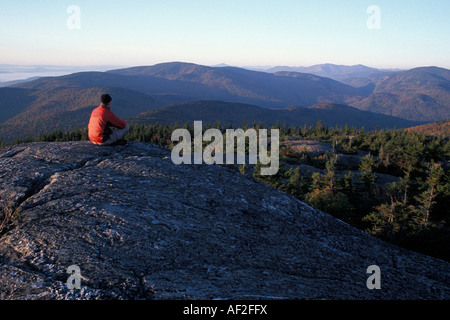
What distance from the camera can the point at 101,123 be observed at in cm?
917

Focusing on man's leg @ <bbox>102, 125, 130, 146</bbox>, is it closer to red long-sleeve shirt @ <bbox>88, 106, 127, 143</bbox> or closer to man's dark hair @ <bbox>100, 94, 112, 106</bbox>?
red long-sleeve shirt @ <bbox>88, 106, 127, 143</bbox>

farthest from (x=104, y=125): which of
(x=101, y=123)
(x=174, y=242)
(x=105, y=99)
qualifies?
(x=174, y=242)

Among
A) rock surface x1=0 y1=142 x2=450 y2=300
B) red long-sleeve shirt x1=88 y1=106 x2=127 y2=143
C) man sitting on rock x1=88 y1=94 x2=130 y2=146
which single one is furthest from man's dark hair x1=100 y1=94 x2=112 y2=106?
rock surface x1=0 y1=142 x2=450 y2=300

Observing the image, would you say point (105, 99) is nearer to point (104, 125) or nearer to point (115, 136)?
point (104, 125)

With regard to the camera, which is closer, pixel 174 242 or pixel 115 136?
pixel 174 242

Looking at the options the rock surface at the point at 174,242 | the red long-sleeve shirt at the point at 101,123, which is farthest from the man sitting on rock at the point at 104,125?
the rock surface at the point at 174,242

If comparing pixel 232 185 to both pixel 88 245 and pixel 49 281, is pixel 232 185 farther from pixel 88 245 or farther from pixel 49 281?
pixel 49 281

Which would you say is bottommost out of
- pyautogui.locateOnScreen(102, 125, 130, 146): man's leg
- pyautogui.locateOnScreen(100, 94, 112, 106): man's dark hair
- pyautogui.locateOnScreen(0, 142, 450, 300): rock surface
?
pyautogui.locateOnScreen(0, 142, 450, 300): rock surface

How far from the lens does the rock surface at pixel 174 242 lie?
172 inches

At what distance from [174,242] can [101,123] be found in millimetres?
5664

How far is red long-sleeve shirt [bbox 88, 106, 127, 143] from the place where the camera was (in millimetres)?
9164

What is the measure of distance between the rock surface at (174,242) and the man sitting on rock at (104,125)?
120 cm
